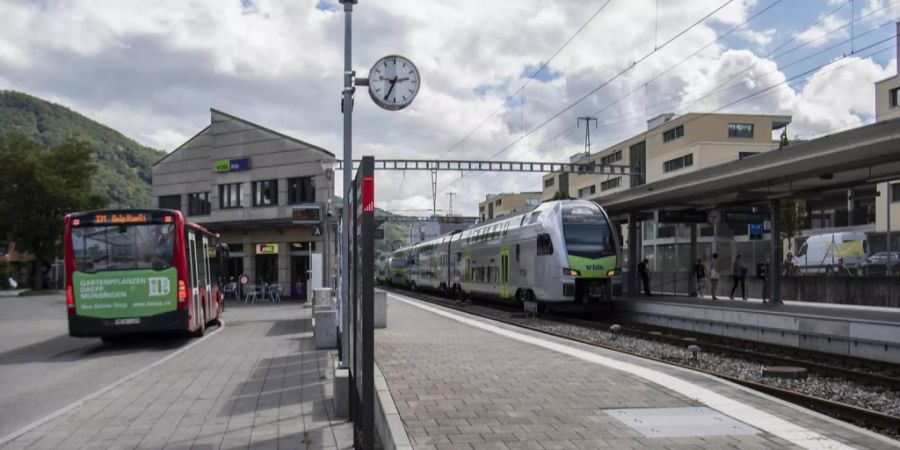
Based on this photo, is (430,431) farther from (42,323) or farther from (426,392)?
(42,323)

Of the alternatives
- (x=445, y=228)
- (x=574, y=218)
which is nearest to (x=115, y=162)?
(x=445, y=228)

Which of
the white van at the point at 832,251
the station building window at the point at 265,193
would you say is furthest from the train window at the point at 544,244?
the station building window at the point at 265,193

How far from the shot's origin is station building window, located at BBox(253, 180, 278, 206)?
1471 inches

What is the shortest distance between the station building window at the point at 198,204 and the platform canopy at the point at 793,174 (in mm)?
24964

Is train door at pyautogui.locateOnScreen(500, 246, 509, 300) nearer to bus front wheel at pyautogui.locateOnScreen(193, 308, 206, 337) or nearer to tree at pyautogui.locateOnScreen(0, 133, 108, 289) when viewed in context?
bus front wheel at pyautogui.locateOnScreen(193, 308, 206, 337)

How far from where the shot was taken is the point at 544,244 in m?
21.3

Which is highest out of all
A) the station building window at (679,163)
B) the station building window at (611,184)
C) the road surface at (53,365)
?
the station building window at (679,163)

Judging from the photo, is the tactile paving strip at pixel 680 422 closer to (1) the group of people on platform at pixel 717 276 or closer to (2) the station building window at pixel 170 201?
(1) the group of people on platform at pixel 717 276

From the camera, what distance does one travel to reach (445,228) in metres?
105

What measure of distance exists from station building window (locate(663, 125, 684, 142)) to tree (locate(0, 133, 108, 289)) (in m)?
43.7

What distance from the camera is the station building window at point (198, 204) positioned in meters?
40.7

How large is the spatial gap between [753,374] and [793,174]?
8299 millimetres

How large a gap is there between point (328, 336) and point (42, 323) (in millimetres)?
13716

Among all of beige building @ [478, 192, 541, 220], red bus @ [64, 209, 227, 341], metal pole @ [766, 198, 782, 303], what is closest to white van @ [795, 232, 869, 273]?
metal pole @ [766, 198, 782, 303]
